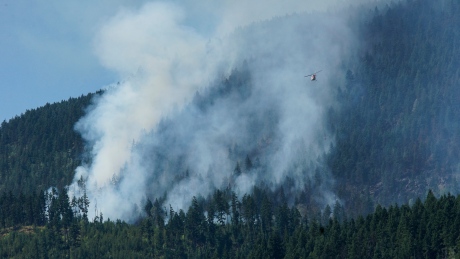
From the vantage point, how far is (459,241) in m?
200
